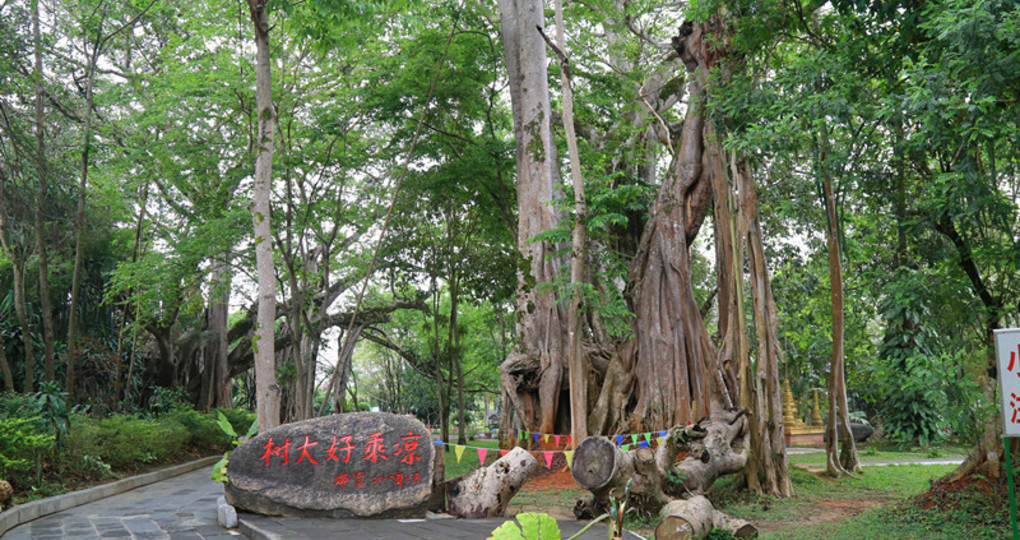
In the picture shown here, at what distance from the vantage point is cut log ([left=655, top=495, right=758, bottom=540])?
5.27m

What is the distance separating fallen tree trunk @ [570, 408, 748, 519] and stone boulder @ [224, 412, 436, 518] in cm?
166

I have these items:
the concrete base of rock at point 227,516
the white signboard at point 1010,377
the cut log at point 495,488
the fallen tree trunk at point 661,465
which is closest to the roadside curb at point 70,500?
the concrete base of rock at point 227,516

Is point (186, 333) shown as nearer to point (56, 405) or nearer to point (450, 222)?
point (450, 222)

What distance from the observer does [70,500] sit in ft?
27.8

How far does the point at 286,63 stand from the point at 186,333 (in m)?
9.01

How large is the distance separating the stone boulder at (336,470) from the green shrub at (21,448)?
2.20 meters

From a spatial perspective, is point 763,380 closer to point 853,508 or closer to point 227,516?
point 853,508

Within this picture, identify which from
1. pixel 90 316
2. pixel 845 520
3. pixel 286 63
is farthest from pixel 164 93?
pixel 845 520

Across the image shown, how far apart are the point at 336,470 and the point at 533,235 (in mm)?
5440

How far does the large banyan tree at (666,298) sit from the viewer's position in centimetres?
877

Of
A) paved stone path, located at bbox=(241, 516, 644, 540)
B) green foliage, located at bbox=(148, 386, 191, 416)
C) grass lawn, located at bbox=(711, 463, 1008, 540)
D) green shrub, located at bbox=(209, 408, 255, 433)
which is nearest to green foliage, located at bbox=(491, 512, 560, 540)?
paved stone path, located at bbox=(241, 516, 644, 540)

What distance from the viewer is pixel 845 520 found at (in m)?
7.05

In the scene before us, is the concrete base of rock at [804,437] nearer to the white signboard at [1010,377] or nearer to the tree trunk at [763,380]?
the tree trunk at [763,380]

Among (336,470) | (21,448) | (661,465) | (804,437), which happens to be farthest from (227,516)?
(804,437)
